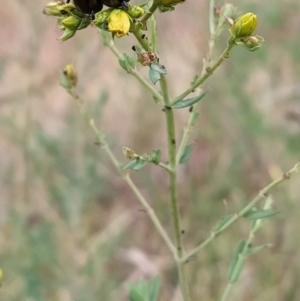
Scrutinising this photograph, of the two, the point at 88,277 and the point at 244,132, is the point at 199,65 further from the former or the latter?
the point at 88,277

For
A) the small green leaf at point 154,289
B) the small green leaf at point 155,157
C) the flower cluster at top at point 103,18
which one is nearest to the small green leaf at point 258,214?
the small green leaf at point 155,157

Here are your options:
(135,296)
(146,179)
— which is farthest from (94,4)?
(146,179)

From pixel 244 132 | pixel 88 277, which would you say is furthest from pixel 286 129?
pixel 88 277

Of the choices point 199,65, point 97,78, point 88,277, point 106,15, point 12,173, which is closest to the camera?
point 106,15

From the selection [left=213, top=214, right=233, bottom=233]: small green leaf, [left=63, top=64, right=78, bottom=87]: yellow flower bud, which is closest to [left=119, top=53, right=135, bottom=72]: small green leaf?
[left=63, top=64, right=78, bottom=87]: yellow flower bud

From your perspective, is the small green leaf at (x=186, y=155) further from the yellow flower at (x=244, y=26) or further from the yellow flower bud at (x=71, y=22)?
the yellow flower bud at (x=71, y=22)

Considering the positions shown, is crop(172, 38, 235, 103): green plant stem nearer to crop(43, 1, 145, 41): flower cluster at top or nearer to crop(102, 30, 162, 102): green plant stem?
crop(102, 30, 162, 102): green plant stem
